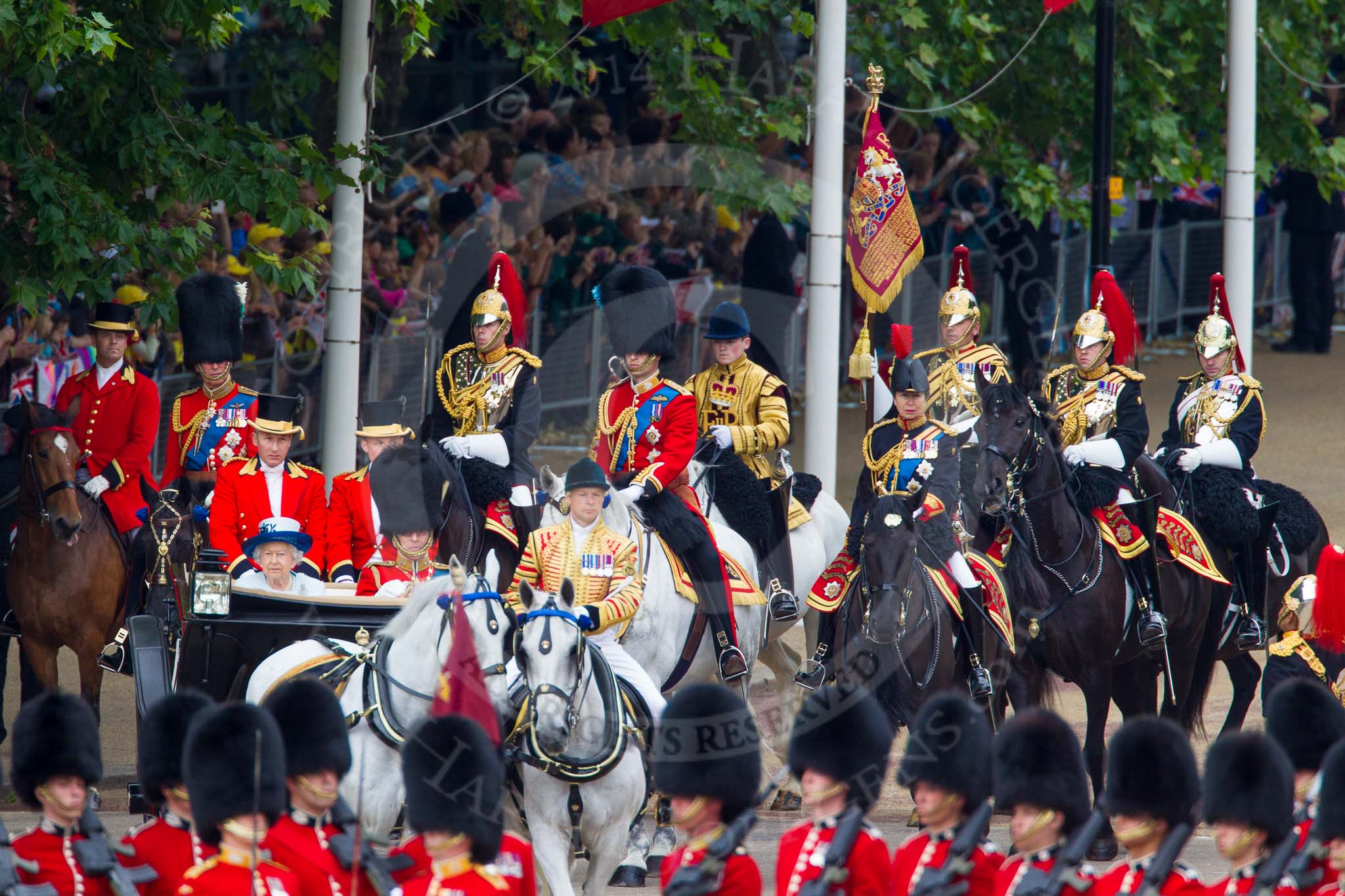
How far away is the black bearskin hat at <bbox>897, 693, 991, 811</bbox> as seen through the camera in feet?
25.0

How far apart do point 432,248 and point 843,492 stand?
3.91 metres

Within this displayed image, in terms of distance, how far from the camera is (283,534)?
10.0m

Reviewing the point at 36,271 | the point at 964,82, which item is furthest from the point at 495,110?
the point at 36,271

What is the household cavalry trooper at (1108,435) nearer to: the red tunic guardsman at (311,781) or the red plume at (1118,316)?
the red plume at (1118,316)

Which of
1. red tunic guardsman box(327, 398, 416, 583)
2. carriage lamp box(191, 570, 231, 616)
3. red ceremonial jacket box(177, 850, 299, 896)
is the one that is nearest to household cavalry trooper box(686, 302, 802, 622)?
red tunic guardsman box(327, 398, 416, 583)

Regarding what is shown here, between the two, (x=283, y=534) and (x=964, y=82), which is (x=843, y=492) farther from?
(x=283, y=534)

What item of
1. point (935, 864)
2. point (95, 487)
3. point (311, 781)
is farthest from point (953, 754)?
point (95, 487)

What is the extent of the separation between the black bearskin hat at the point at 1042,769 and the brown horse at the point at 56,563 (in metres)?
5.68

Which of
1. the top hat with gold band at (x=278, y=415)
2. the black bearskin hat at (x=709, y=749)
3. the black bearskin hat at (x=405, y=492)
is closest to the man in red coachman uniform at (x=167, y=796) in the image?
the black bearskin hat at (x=709, y=749)

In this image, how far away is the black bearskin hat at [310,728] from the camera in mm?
7512

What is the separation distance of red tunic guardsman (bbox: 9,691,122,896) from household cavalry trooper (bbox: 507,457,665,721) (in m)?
2.64

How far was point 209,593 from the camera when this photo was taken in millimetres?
9562

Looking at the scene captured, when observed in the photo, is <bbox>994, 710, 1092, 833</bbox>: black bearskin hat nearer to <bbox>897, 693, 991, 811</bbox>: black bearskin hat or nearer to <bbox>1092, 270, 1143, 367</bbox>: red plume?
<bbox>897, 693, 991, 811</bbox>: black bearskin hat

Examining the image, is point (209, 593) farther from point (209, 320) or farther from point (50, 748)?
point (209, 320)
